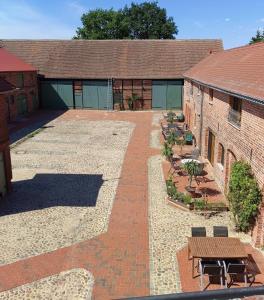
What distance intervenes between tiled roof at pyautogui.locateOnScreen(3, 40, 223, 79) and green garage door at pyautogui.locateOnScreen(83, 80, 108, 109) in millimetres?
848

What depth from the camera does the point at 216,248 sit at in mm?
10062

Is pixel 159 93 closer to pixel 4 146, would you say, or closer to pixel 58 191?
pixel 58 191

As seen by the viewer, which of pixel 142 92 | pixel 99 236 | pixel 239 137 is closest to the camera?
pixel 99 236

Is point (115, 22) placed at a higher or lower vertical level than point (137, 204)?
higher

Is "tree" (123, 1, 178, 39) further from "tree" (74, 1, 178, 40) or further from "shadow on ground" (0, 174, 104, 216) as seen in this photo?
"shadow on ground" (0, 174, 104, 216)

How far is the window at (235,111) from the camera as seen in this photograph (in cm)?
1370

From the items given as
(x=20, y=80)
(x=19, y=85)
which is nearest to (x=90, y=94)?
(x=20, y=80)

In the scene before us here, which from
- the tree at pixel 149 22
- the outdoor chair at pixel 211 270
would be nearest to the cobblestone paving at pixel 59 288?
the outdoor chair at pixel 211 270

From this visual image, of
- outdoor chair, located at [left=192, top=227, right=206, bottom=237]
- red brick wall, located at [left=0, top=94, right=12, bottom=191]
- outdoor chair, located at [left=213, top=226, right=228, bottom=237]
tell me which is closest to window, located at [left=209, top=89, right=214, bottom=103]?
outdoor chair, located at [left=213, top=226, right=228, bottom=237]

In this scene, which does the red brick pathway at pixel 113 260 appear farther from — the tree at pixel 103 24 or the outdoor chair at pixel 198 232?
the tree at pixel 103 24

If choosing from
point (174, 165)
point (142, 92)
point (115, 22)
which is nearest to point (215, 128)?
point (174, 165)

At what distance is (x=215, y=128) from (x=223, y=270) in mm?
9326

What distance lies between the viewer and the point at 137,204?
1466 cm

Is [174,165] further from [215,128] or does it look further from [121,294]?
[121,294]
